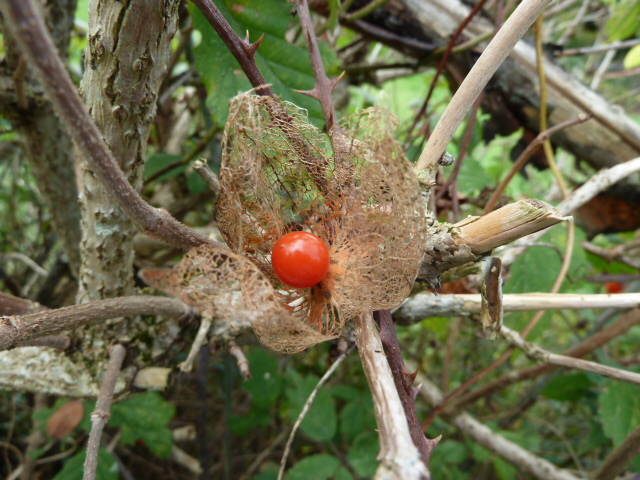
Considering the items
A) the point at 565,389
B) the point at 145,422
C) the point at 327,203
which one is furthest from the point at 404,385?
the point at 565,389

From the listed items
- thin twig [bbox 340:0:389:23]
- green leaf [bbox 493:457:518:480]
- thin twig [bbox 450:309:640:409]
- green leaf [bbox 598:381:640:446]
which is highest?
thin twig [bbox 340:0:389:23]

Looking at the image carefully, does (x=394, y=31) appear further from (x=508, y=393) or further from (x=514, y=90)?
(x=508, y=393)

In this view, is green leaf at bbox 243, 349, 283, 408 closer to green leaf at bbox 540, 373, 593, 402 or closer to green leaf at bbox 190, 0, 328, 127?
green leaf at bbox 190, 0, 328, 127

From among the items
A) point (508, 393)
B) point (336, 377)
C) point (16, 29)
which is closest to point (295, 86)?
point (16, 29)

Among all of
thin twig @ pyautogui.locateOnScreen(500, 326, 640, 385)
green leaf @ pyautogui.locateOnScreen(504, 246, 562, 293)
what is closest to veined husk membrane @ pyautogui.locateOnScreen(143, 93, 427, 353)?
thin twig @ pyautogui.locateOnScreen(500, 326, 640, 385)

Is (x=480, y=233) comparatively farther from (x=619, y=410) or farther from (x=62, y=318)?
(x=619, y=410)

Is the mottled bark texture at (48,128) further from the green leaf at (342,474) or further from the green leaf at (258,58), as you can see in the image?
the green leaf at (342,474)
